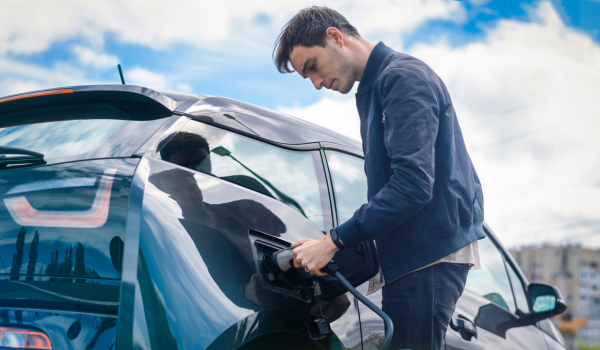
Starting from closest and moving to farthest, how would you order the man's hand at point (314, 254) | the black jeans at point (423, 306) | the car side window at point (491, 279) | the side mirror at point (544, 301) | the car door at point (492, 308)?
the man's hand at point (314, 254), the black jeans at point (423, 306), the car door at point (492, 308), the car side window at point (491, 279), the side mirror at point (544, 301)

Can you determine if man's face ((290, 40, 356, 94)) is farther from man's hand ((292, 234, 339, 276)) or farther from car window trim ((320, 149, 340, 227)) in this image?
man's hand ((292, 234, 339, 276))

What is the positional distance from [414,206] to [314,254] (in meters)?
0.39

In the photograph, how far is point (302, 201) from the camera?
2.01 metres

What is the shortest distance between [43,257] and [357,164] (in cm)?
159

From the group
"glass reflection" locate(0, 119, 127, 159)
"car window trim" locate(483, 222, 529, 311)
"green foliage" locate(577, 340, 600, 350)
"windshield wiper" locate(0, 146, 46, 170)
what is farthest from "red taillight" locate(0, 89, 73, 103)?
"green foliage" locate(577, 340, 600, 350)

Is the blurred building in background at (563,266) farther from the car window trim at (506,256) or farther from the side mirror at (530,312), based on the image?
the side mirror at (530,312)

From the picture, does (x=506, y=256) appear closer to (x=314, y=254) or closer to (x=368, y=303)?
(x=368, y=303)

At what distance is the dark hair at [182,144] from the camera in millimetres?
1562

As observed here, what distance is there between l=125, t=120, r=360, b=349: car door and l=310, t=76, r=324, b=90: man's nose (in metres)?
0.37

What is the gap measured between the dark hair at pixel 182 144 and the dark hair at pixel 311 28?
780mm

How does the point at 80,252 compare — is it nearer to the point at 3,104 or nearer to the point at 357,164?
the point at 3,104

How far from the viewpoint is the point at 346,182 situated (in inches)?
93.3

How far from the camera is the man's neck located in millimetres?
2135

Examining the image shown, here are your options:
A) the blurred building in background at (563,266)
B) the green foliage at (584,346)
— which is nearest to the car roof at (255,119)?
the green foliage at (584,346)
